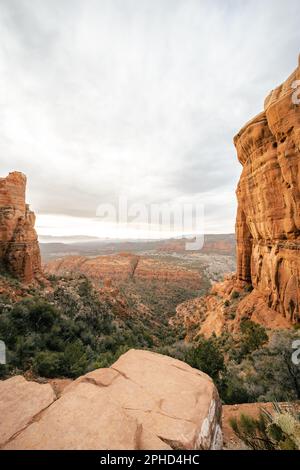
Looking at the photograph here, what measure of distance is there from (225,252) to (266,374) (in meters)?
145

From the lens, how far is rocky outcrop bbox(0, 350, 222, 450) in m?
2.76

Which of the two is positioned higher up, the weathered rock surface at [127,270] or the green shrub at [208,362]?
the green shrub at [208,362]

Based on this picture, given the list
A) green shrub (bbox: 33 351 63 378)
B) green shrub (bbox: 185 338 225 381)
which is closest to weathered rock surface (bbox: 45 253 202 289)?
green shrub (bbox: 33 351 63 378)

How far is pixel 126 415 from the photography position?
3209 millimetres

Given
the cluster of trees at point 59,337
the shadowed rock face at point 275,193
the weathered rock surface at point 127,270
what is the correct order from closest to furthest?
the cluster of trees at point 59,337 < the shadowed rock face at point 275,193 < the weathered rock surface at point 127,270

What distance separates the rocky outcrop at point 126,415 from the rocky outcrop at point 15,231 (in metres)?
22.4

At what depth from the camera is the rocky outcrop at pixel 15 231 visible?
76.5ft

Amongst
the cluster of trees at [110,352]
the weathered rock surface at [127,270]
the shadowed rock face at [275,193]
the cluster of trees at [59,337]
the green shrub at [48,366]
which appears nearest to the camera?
the cluster of trees at [110,352]

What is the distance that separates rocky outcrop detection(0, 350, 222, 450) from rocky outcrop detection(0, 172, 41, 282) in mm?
22350

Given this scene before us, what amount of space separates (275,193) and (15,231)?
2626 cm

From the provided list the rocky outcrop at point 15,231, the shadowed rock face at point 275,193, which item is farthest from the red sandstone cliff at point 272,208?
the rocky outcrop at point 15,231

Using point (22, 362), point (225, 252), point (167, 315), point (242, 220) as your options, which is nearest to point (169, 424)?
point (22, 362)

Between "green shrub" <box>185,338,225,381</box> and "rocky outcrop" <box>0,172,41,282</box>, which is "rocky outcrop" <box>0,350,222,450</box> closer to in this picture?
"green shrub" <box>185,338,225,381</box>

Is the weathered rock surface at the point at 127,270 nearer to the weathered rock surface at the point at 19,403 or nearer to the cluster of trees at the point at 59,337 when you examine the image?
the cluster of trees at the point at 59,337
